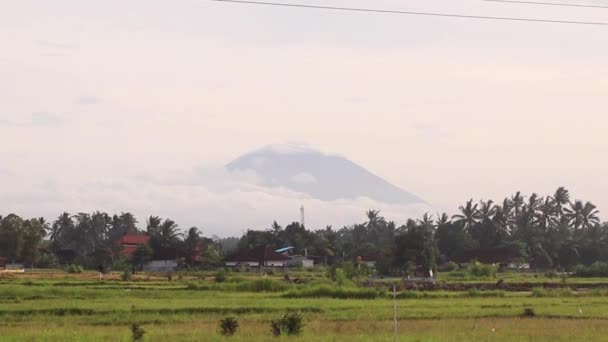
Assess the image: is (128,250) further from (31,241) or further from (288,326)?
(288,326)

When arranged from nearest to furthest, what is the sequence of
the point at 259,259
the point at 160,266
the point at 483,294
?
the point at 483,294 < the point at 259,259 < the point at 160,266

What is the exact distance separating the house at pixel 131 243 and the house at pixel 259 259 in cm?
1069

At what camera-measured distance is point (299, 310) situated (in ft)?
97.6

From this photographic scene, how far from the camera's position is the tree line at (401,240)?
8094cm

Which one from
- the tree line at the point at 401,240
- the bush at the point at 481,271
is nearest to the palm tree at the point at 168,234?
the tree line at the point at 401,240

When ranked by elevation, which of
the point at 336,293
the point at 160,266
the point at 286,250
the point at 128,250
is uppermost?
the point at 128,250

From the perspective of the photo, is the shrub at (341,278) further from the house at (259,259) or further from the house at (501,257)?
the house at (501,257)

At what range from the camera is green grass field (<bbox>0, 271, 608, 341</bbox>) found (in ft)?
68.5

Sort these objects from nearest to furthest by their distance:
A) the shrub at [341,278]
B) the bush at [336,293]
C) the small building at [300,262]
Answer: the bush at [336,293]
the shrub at [341,278]
the small building at [300,262]

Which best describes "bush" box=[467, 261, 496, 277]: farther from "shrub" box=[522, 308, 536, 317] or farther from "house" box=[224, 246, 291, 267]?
"shrub" box=[522, 308, 536, 317]

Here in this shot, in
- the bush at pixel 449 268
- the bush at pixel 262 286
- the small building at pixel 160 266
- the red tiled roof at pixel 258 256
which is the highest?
the red tiled roof at pixel 258 256

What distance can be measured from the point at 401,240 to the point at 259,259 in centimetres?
1727

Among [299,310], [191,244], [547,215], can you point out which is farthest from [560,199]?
[299,310]

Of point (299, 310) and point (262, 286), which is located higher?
point (262, 286)
